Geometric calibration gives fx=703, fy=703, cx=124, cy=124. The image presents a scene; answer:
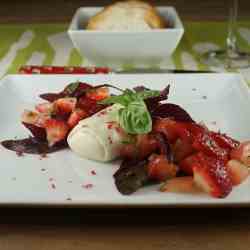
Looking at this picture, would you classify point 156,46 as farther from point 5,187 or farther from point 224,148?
point 5,187

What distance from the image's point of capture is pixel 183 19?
2266 mm

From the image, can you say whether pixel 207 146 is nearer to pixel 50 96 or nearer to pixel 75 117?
pixel 75 117

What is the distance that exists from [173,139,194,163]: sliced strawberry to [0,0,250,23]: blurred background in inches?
48.9

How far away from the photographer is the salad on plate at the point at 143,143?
3.34ft

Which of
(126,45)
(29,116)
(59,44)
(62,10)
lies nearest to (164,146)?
(29,116)

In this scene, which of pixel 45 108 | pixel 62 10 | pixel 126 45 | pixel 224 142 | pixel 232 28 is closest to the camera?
pixel 224 142

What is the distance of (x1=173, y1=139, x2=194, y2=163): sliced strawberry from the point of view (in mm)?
1073

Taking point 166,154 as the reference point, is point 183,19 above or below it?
below

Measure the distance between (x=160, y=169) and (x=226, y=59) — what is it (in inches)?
34.0

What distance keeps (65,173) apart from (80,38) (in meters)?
0.69

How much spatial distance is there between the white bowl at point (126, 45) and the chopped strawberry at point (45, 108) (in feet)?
1.33

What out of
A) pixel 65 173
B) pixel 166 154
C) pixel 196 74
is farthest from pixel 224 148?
pixel 196 74

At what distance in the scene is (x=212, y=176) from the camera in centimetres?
100

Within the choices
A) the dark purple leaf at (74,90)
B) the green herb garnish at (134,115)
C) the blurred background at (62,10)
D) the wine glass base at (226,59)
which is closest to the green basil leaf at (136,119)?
the green herb garnish at (134,115)
